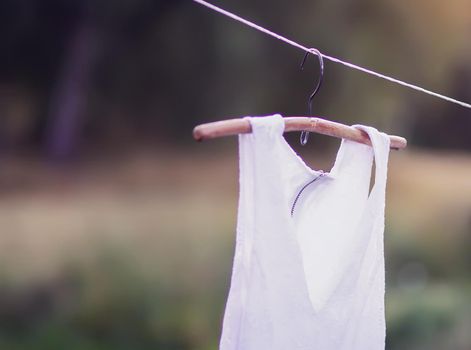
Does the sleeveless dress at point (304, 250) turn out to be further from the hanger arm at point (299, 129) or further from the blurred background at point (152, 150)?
the blurred background at point (152, 150)

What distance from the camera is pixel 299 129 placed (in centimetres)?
82

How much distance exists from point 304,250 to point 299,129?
147 mm

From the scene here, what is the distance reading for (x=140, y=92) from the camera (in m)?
2.79

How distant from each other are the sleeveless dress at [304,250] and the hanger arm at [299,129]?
0.05 feet

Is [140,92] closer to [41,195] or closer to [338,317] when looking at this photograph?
[41,195]

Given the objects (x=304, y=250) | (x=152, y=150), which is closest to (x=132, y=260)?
(x=152, y=150)

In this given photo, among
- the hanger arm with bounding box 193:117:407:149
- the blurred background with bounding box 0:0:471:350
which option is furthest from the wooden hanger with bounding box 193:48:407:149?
the blurred background with bounding box 0:0:471:350

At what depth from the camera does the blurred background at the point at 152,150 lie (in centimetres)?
262

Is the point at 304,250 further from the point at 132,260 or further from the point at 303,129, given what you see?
the point at 132,260

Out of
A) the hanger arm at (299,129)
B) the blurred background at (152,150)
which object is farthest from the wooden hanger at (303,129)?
the blurred background at (152,150)

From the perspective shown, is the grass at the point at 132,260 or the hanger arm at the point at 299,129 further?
the grass at the point at 132,260

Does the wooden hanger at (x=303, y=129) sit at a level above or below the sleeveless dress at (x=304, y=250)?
above

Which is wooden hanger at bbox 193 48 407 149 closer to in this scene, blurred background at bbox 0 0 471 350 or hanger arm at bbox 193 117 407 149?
hanger arm at bbox 193 117 407 149

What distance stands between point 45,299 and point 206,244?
0.61 meters
